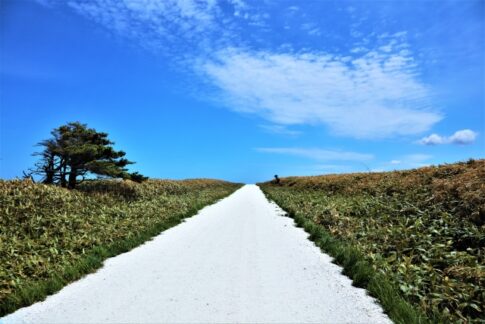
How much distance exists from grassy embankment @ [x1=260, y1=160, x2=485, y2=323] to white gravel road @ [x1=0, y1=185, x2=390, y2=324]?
0.49 m

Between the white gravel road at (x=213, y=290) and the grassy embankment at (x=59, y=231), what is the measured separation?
473 mm

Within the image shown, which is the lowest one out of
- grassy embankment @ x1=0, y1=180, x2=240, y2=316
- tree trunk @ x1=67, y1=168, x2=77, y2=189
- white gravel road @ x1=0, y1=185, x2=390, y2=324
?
white gravel road @ x1=0, y1=185, x2=390, y2=324

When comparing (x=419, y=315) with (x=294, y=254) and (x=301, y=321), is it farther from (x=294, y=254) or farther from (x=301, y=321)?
(x=294, y=254)

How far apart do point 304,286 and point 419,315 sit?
218cm

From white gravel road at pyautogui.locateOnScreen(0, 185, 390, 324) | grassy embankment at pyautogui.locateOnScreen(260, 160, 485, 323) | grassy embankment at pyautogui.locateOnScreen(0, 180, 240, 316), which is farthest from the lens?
grassy embankment at pyautogui.locateOnScreen(0, 180, 240, 316)

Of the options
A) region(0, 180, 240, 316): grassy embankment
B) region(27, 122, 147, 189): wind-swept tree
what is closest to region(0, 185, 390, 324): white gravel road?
region(0, 180, 240, 316): grassy embankment

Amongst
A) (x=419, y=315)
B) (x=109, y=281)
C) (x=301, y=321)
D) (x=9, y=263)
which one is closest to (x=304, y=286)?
(x=301, y=321)

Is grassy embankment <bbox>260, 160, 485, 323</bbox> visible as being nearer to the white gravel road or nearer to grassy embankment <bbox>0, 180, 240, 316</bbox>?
the white gravel road

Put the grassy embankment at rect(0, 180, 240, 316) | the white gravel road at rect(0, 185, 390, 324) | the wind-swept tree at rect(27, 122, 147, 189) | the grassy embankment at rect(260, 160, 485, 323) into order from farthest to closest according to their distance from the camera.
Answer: the wind-swept tree at rect(27, 122, 147, 189)
the grassy embankment at rect(0, 180, 240, 316)
the grassy embankment at rect(260, 160, 485, 323)
the white gravel road at rect(0, 185, 390, 324)

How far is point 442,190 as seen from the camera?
498 inches

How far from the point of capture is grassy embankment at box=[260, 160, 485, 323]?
19.9ft

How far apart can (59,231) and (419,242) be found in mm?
10362

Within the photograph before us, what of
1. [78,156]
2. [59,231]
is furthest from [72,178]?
[59,231]

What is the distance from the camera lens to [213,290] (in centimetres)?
679
